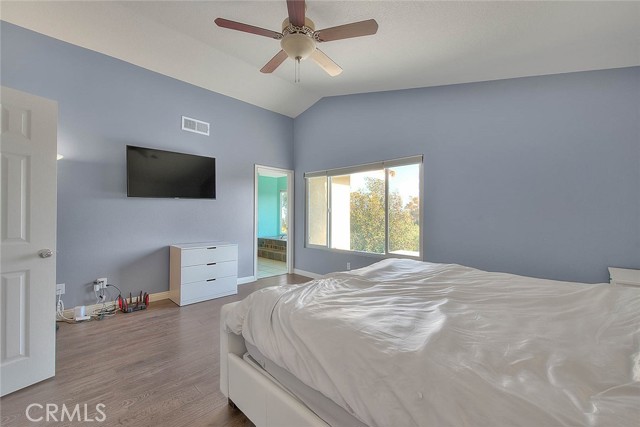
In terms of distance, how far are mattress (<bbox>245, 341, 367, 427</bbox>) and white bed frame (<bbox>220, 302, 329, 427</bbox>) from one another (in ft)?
0.07

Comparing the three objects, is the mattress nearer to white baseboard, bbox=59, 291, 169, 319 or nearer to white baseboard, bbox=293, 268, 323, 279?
white baseboard, bbox=59, 291, 169, 319

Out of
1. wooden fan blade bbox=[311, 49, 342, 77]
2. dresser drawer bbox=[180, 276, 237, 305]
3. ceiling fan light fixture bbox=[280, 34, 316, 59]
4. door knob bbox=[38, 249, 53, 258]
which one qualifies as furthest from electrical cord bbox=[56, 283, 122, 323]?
wooden fan blade bbox=[311, 49, 342, 77]

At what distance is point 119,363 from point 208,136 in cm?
306

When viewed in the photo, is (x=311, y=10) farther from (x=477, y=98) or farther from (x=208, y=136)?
(x=208, y=136)

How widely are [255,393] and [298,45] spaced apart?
2352 millimetres

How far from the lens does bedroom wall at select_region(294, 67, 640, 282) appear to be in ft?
8.12

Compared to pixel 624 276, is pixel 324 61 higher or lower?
higher

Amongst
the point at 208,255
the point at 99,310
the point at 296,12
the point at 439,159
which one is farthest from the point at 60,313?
the point at 439,159

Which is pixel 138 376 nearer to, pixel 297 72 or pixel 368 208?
pixel 368 208

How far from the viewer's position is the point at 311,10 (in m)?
2.27

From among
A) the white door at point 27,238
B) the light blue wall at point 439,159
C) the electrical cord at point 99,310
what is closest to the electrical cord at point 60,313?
the electrical cord at point 99,310

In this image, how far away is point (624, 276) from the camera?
225cm

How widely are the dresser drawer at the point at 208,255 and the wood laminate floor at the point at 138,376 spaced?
76 cm

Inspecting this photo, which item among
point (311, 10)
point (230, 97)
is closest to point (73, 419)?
point (311, 10)
